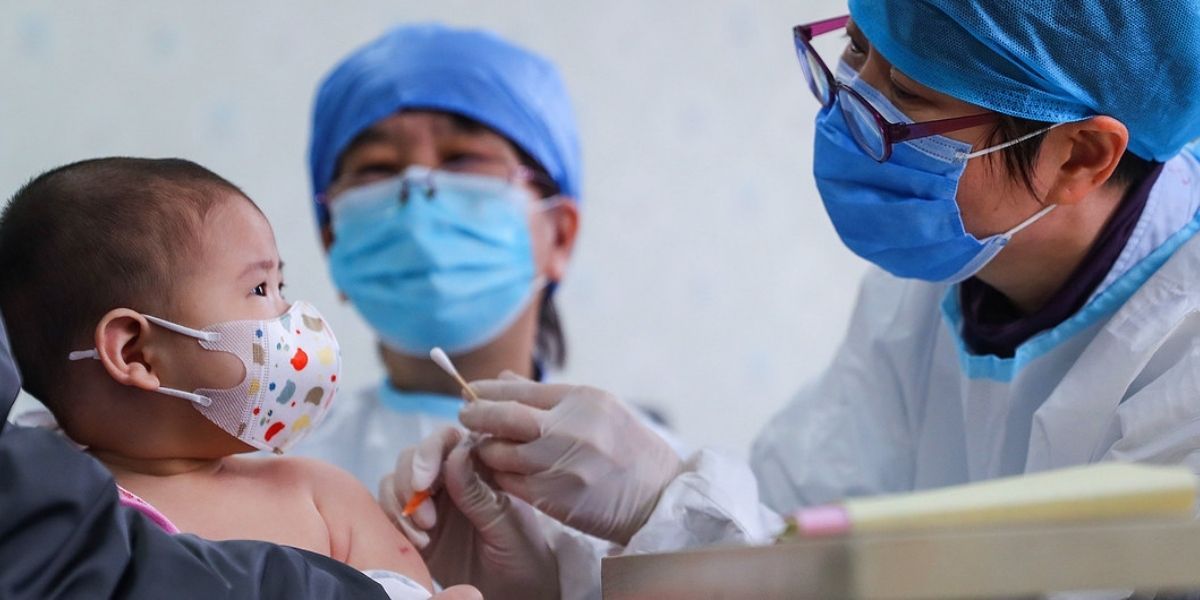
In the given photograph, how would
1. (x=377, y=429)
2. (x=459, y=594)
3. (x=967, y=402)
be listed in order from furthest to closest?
(x=377, y=429) < (x=967, y=402) < (x=459, y=594)

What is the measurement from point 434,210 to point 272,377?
90 centimetres

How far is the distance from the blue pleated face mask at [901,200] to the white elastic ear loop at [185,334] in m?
0.76

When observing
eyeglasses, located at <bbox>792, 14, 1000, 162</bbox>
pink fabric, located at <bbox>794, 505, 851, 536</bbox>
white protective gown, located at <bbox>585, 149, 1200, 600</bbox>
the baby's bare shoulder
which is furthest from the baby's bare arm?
eyeglasses, located at <bbox>792, 14, 1000, 162</bbox>

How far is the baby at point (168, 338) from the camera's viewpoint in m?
1.09

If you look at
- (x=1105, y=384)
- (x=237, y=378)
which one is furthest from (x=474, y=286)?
(x=1105, y=384)

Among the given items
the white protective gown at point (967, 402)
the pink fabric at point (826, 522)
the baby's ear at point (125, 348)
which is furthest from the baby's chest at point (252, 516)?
the pink fabric at point (826, 522)

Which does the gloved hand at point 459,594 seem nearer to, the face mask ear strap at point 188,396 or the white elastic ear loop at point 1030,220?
the face mask ear strap at point 188,396

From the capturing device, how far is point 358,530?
1251 mm

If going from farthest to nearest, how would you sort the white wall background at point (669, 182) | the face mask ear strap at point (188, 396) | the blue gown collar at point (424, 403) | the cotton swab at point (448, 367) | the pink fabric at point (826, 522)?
the white wall background at point (669, 182) → the blue gown collar at point (424, 403) → the cotton swab at point (448, 367) → the face mask ear strap at point (188, 396) → the pink fabric at point (826, 522)

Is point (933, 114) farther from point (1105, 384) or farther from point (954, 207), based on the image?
point (1105, 384)

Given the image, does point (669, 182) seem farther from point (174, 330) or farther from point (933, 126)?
point (174, 330)

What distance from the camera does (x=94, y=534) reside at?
0.82 meters

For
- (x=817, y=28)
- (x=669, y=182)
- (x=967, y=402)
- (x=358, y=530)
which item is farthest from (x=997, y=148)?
(x=669, y=182)

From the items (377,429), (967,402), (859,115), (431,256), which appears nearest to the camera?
(859,115)
